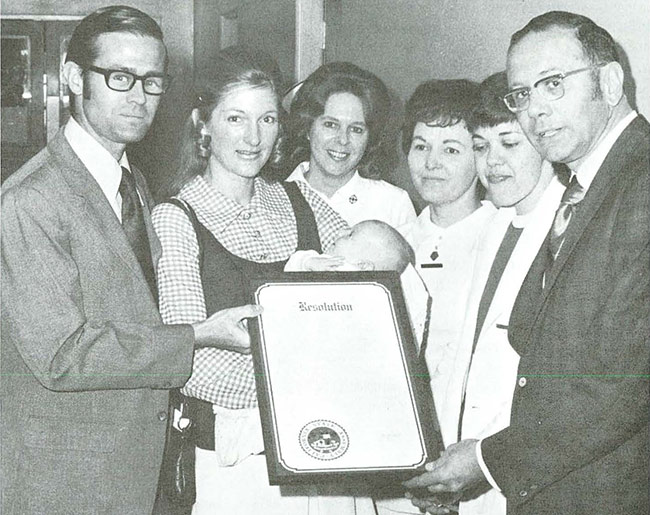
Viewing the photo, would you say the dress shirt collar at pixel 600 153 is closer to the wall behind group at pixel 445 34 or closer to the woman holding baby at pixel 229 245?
the wall behind group at pixel 445 34

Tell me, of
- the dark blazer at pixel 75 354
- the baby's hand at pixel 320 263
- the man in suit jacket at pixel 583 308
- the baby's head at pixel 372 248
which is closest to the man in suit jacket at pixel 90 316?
the dark blazer at pixel 75 354

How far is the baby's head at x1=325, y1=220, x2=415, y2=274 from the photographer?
7.14 feet

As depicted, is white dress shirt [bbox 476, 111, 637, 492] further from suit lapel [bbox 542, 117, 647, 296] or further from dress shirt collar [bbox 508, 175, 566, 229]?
dress shirt collar [bbox 508, 175, 566, 229]

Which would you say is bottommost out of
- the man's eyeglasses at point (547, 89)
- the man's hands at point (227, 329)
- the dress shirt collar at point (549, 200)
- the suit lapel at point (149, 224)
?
the man's hands at point (227, 329)

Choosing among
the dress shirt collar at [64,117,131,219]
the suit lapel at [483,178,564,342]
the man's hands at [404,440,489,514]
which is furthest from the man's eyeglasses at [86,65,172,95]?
the man's hands at [404,440,489,514]

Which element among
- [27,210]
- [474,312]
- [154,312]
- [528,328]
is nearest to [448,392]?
[474,312]

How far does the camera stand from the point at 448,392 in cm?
234

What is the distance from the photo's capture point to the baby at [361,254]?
6.84 ft

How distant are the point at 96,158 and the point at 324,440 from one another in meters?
0.95

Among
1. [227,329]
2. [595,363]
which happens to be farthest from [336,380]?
[595,363]

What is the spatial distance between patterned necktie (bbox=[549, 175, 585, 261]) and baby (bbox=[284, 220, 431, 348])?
0.45 metres

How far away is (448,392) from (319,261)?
596mm

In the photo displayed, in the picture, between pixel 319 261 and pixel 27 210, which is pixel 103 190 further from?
pixel 319 261

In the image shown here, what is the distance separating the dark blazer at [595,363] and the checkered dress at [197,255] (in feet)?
2.27
